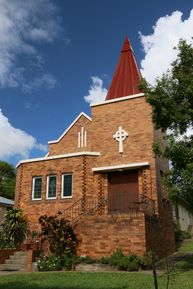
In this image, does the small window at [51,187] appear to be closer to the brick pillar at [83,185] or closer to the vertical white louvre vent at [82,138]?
the brick pillar at [83,185]

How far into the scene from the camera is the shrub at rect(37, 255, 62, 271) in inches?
555

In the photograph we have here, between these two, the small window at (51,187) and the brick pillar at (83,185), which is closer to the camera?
the brick pillar at (83,185)

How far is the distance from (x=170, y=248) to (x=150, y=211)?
3.36 m

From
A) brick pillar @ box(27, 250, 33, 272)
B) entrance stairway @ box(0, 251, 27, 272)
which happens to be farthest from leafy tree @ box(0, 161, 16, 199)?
brick pillar @ box(27, 250, 33, 272)

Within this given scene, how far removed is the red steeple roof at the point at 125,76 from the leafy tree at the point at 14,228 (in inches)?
383

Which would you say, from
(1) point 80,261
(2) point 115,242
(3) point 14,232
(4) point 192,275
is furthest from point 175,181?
(3) point 14,232

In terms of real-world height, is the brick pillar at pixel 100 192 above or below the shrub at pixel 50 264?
above

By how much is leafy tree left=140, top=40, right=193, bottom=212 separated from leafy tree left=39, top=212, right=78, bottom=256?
5.60 metres

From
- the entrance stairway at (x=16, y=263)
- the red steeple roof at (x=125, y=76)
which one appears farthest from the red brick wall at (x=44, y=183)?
the red steeple roof at (x=125, y=76)

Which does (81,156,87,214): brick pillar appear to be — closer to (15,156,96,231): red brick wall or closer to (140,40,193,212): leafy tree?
(15,156,96,231): red brick wall

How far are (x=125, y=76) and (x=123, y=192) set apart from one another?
9023 mm

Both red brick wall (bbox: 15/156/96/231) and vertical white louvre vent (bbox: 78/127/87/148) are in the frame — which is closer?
red brick wall (bbox: 15/156/96/231)

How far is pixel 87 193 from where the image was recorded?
60.2 ft

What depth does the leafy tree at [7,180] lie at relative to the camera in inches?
1970
